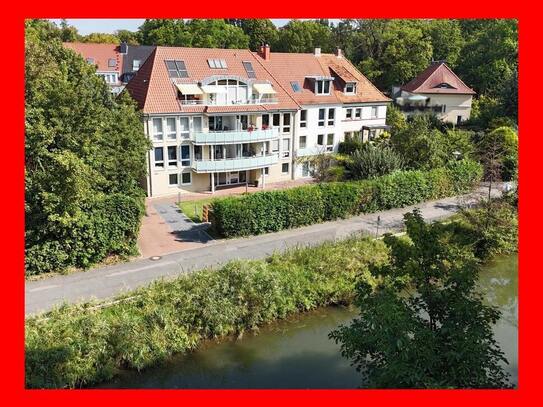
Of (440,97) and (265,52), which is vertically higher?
(265,52)

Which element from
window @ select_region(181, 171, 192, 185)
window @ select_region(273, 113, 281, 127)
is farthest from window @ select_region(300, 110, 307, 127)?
window @ select_region(181, 171, 192, 185)

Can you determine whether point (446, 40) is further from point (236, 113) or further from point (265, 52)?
point (236, 113)

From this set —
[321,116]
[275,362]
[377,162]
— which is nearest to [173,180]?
[321,116]

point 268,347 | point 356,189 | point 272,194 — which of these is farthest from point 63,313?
point 356,189

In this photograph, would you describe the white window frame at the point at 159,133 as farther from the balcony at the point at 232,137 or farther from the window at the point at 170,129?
the balcony at the point at 232,137

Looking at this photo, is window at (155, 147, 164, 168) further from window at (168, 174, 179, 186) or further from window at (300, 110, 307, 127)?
window at (300, 110, 307, 127)

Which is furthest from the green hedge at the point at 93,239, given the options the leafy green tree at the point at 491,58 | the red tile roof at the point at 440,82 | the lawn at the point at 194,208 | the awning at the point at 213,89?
the leafy green tree at the point at 491,58
